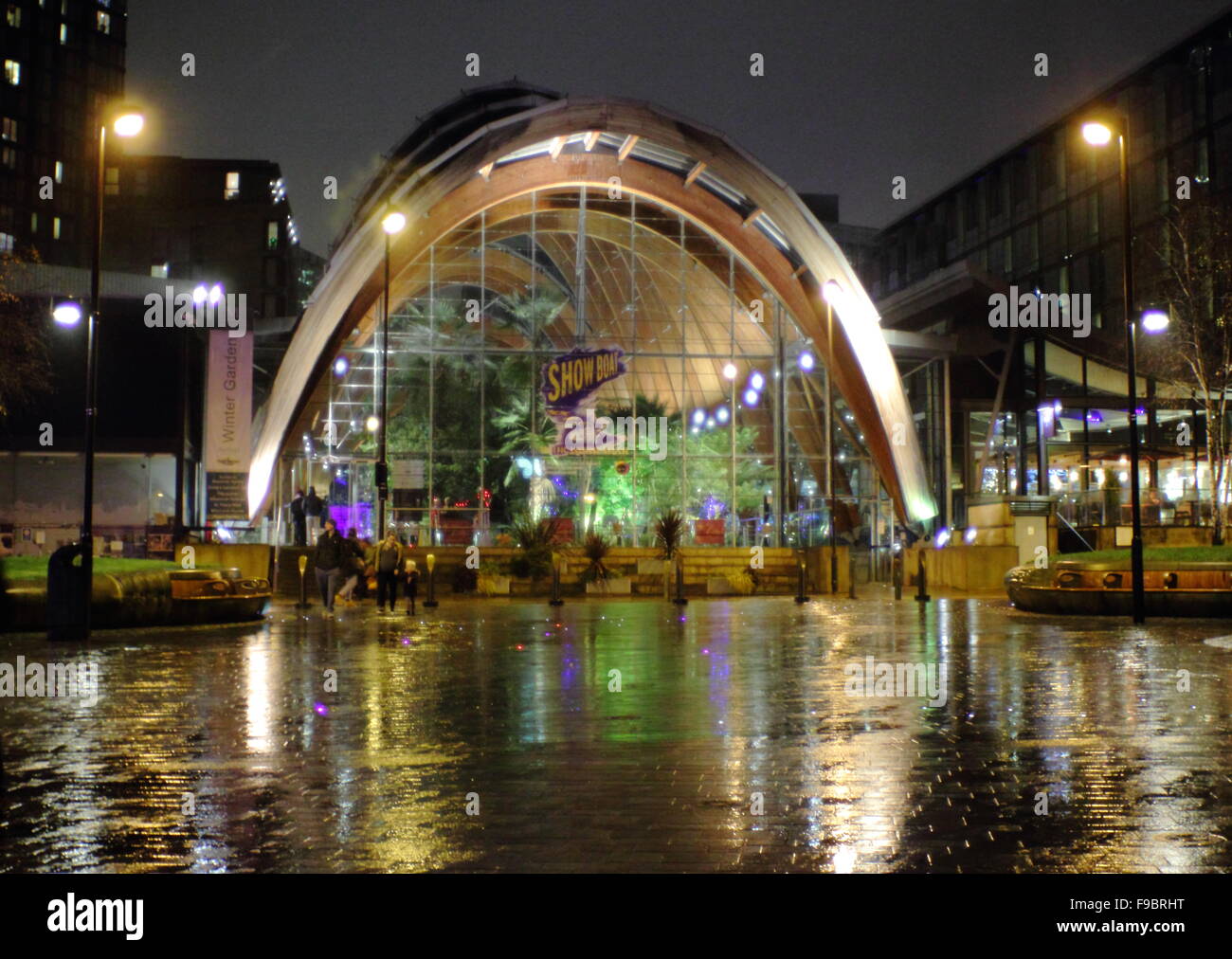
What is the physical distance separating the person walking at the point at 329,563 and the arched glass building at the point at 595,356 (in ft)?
48.5

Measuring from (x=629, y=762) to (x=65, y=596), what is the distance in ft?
37.7

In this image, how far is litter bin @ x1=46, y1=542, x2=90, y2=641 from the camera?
16.7 m

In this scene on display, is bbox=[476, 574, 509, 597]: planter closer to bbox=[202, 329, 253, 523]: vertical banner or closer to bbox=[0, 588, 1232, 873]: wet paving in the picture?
bbox=[202, 329, 253, 523]: vertical banner

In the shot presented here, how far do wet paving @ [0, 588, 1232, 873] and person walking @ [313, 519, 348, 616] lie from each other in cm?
900

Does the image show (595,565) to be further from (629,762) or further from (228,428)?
(629,762)

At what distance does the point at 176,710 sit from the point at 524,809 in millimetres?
4744

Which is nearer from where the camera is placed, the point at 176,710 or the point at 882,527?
the point at 176,710

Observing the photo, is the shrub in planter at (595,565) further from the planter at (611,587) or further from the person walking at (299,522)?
the person walking at (299,522)

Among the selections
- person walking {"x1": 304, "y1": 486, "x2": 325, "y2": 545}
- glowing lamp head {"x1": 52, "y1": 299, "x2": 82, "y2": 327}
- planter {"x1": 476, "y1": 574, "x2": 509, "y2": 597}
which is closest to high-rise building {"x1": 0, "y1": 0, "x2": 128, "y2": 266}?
glowing lamp head {"x1": 52, "y1": 299, "x2": 82, "y2": 327}

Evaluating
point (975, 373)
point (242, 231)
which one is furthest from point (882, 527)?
point (242, 231)

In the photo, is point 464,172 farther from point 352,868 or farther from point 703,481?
point 352,868

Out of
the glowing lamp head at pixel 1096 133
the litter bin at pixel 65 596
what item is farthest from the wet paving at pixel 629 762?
the glowing lamp head at pixel 1096 133

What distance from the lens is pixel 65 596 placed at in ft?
54.8
